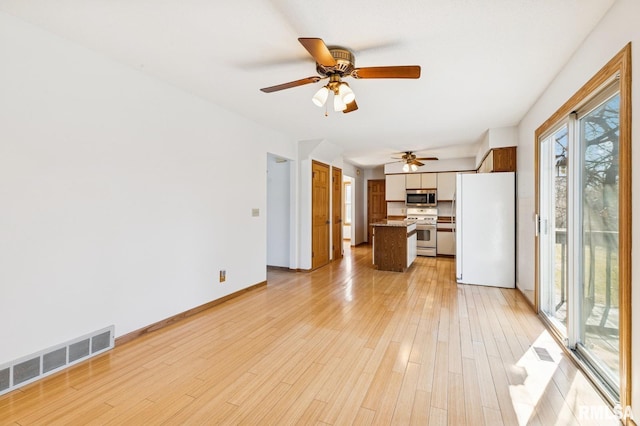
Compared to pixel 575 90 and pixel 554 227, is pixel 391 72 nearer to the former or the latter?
pixel 575 90

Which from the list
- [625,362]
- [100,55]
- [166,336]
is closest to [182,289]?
[166,336]

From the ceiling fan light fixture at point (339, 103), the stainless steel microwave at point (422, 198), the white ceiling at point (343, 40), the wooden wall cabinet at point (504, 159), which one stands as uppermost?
the white ceiling at point (343, 40)

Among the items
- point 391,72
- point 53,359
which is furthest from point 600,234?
point 53,359

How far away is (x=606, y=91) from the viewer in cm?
202

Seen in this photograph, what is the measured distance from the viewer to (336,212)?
682cm

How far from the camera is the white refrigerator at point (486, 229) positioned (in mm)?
4461

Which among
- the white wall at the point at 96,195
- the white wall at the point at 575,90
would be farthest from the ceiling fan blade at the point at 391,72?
the white wall at the point at 96,195

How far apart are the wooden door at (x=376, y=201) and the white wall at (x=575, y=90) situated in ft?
18.3

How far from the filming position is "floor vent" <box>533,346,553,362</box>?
2.39 metres

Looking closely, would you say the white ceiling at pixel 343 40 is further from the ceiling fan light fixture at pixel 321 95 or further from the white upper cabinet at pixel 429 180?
the white upper cabinet at pixel 429 180

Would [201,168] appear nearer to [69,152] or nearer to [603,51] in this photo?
[69,152]

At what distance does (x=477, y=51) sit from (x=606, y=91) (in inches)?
36.0

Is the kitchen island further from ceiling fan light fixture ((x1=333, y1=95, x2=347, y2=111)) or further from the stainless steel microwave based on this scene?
ceiling fan light fixture ((x1=333, y1=95, x2=347, y2=111))

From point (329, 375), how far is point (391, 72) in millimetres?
2275
